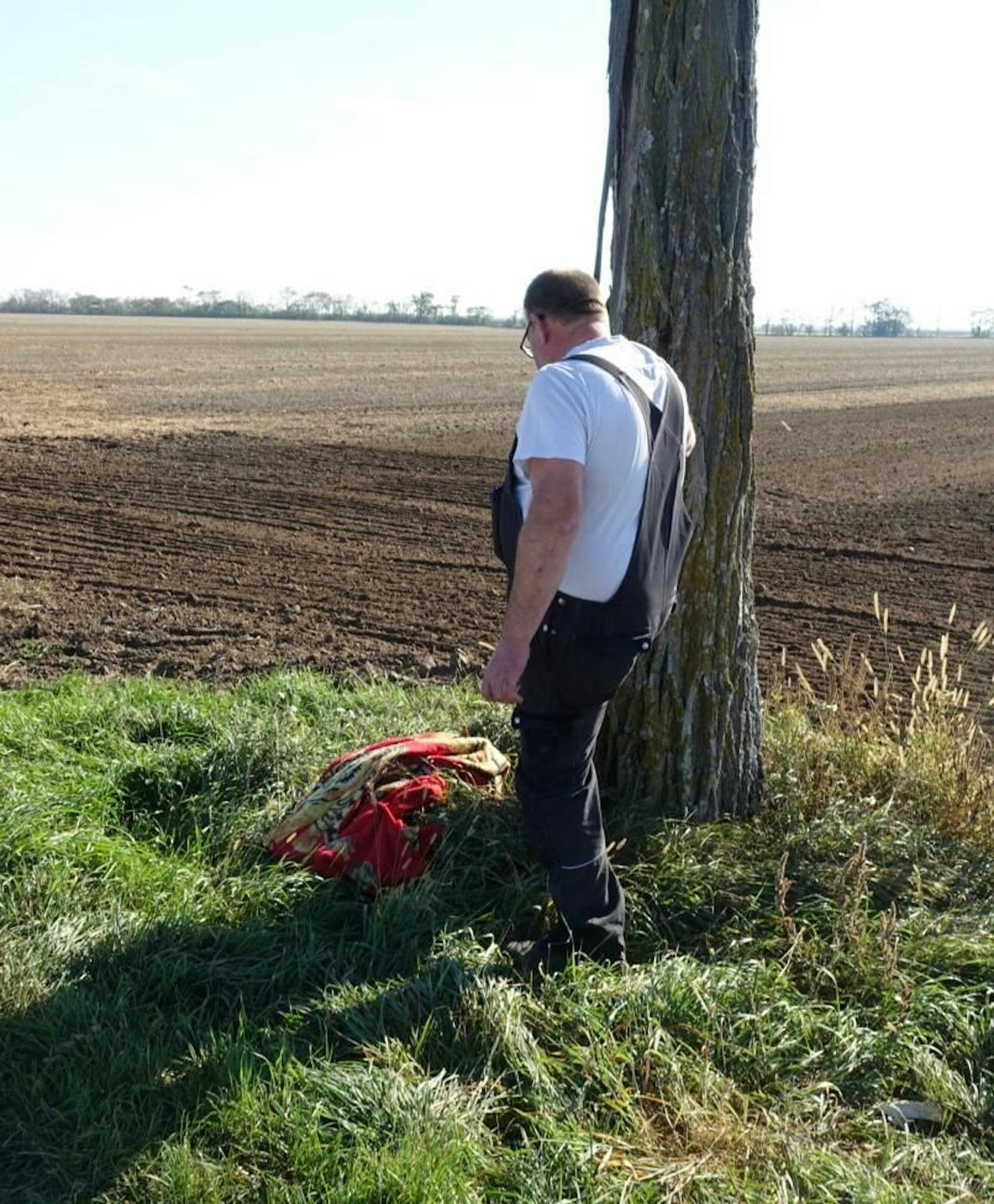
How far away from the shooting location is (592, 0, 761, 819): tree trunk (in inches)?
165

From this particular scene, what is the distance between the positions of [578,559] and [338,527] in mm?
8596

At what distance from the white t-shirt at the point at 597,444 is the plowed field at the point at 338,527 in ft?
12.5

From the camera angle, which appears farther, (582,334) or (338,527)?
(338,527)

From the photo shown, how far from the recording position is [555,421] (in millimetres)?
3189

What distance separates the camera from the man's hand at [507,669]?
3.35 metres

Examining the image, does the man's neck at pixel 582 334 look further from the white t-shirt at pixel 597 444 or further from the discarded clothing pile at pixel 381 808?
the discarded clothing pile at pixel 381 808

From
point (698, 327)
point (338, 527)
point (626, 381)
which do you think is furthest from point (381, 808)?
point (338, 527)

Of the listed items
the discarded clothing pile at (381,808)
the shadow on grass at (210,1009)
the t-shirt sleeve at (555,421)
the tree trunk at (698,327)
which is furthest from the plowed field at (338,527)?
the t-shirt sleeve at (555,421)

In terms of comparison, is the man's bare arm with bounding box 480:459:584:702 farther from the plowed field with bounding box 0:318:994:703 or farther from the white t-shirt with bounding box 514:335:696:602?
the plowed field with bounding box 0:318:994:703

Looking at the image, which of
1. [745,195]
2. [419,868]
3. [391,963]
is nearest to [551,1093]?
[391,963]

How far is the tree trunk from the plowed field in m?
2.85

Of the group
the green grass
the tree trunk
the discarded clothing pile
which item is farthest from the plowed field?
the green grass

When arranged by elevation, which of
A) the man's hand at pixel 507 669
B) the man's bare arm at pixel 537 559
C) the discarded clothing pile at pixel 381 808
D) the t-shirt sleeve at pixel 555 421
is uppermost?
the t-shirt sleeve at pixel 555 421

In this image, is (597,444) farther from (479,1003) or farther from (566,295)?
(479,1003)
